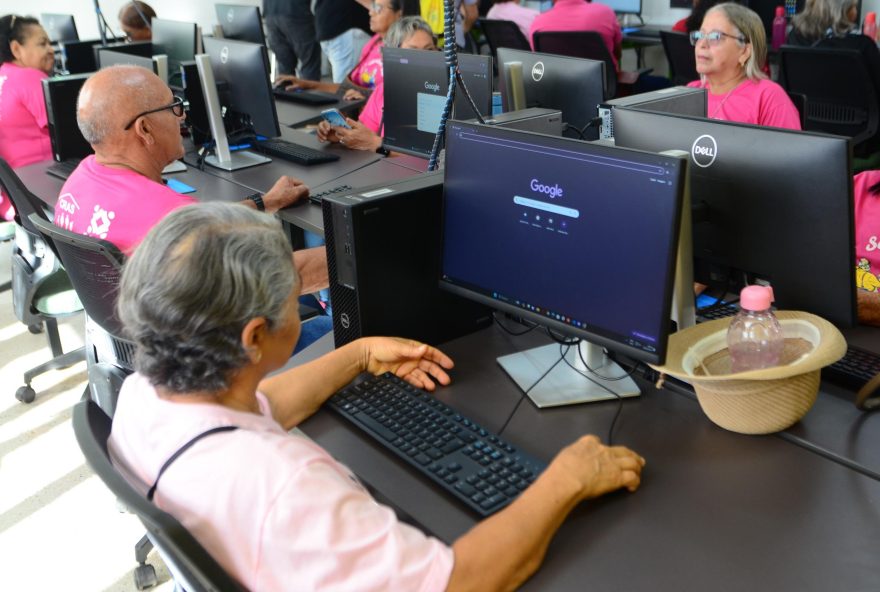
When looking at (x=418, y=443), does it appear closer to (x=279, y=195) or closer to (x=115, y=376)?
(x=115, y=376)

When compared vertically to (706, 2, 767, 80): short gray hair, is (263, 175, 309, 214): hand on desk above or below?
below

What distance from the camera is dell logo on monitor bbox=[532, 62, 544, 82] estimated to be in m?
2.68

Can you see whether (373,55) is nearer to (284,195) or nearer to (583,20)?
(583,20)

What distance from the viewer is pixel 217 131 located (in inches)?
131

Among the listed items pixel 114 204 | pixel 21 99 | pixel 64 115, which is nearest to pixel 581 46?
pixel 64 115

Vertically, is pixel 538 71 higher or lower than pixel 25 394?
higher

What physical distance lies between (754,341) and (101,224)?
5.09 feet

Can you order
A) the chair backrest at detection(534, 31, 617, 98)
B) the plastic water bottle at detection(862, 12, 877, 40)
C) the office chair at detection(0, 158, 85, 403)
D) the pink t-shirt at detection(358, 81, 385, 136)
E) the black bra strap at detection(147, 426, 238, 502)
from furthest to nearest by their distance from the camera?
1. the chair backrest at detection(534, 31, 617, 98)
2. the plastic water bottle at detection(862, 12, 877, 40)
3. the pink t-shirt at detection(358, 81, 385, 136)
4. the office chair at detection(0, 158, 85, 403)
5. the black bra strap at detection(147, 426, 238, 502)

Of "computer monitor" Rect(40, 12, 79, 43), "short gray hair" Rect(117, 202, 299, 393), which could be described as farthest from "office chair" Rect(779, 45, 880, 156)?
"computer monitor" Rect(40, 12, 79, 43)

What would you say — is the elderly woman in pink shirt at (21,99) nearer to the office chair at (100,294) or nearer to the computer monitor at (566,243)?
the office chair at (100,294)

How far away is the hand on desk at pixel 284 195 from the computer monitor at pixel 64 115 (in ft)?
3.73

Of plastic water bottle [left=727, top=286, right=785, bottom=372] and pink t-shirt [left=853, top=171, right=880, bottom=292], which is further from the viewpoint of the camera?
pink t-shirt [left=853, top=171, right=880, bottom=292]

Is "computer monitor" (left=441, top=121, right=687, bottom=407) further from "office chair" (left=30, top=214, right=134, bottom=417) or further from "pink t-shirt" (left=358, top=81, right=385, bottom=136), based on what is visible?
"pink t-shirt" (left=358, top=81, right=385, bottom=136)

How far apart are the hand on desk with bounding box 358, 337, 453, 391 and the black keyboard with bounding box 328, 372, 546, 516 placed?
1.0 inches
